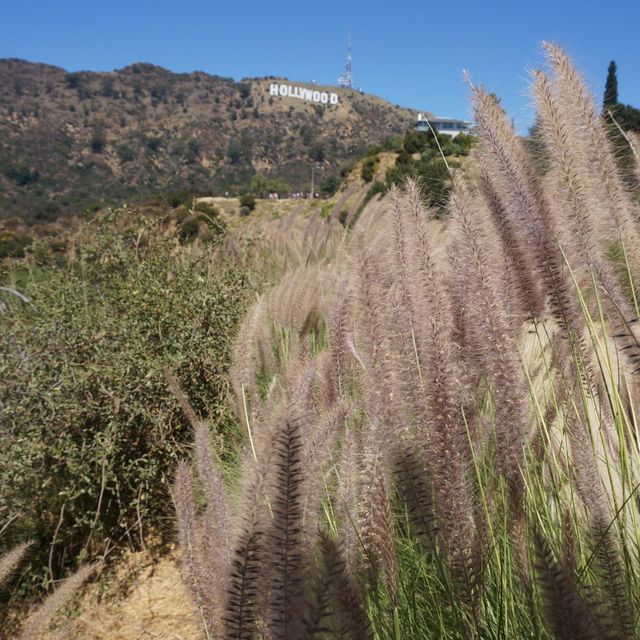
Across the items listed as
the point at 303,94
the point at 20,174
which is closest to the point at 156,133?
the point at 20,174

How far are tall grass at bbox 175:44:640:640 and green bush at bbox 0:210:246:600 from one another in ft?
5.65

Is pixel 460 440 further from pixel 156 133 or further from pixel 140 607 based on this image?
pixel 156 133

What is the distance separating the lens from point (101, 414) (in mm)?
3430

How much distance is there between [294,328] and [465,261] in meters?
1.98

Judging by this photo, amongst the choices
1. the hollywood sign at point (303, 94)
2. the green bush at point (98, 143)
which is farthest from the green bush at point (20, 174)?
the hollywood sign at point (303, 94)

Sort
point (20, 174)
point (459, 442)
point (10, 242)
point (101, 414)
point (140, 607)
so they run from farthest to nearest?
point (20, 174) → point (10, 242) → point (101, 414) → point (140, 607) → point (459, 442)

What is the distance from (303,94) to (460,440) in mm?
135365

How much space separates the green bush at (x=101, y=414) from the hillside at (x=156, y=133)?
55318 millimetres

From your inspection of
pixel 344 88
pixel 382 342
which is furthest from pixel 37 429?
pixel 344 88

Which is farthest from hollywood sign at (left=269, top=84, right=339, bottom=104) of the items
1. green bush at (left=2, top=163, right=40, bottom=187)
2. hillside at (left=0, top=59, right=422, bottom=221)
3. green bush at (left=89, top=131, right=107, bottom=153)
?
green bush at (left=2, top=163, right=40, bottom=187)

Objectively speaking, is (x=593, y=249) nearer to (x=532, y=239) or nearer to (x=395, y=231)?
(x=532, y=239)

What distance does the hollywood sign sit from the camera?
124 meters

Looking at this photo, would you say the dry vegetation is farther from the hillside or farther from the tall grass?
the hillside

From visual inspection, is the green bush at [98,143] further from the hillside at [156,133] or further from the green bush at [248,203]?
the green bush at [248,203]
